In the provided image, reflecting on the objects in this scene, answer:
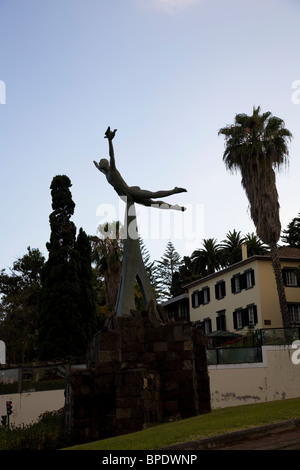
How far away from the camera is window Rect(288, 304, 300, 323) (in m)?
42.7

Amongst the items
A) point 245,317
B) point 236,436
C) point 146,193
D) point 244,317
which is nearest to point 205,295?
point 244,317

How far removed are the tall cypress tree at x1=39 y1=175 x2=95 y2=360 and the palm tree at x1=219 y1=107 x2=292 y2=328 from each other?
13.6m

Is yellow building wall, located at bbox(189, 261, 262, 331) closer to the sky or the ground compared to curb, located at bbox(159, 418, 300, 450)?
closer to the sky

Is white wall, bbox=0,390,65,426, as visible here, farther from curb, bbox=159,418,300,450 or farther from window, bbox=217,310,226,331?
window, bbox=217,310,226,331

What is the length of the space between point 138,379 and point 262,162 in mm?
23011

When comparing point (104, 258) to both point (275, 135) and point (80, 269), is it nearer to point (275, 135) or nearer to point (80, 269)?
point (80, 269)

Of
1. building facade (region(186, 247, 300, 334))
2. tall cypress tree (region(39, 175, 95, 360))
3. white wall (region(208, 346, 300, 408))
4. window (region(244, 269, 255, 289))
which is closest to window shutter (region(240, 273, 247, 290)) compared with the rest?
building facade (region(186, 247, 300, 334))

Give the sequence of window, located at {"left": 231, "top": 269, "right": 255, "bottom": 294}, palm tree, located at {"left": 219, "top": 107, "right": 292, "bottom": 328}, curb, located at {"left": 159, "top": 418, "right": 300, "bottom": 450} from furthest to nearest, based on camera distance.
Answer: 1. window, located at {"left": 231, "top": 269, "right": 255, "bottom": 294}
2. palm tree, located at {"left": 219, "top": 107, "right": 292, "bottom": 328}
3. curb, located at {"left": 159, "top": 418, "right": 300, "bottom": 450}

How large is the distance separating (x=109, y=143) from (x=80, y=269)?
22711 millimetres

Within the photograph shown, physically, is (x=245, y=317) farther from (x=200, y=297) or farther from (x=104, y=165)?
(x=104, y=165)

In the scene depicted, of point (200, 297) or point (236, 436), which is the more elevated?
point (200, 297)

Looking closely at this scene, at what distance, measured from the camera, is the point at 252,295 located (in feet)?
142

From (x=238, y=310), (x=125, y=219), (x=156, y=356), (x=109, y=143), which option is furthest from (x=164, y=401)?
(x=238, y=310)

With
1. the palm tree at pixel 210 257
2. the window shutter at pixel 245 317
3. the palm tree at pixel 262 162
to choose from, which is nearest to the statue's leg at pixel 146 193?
the palm tree at pixel 262 162
